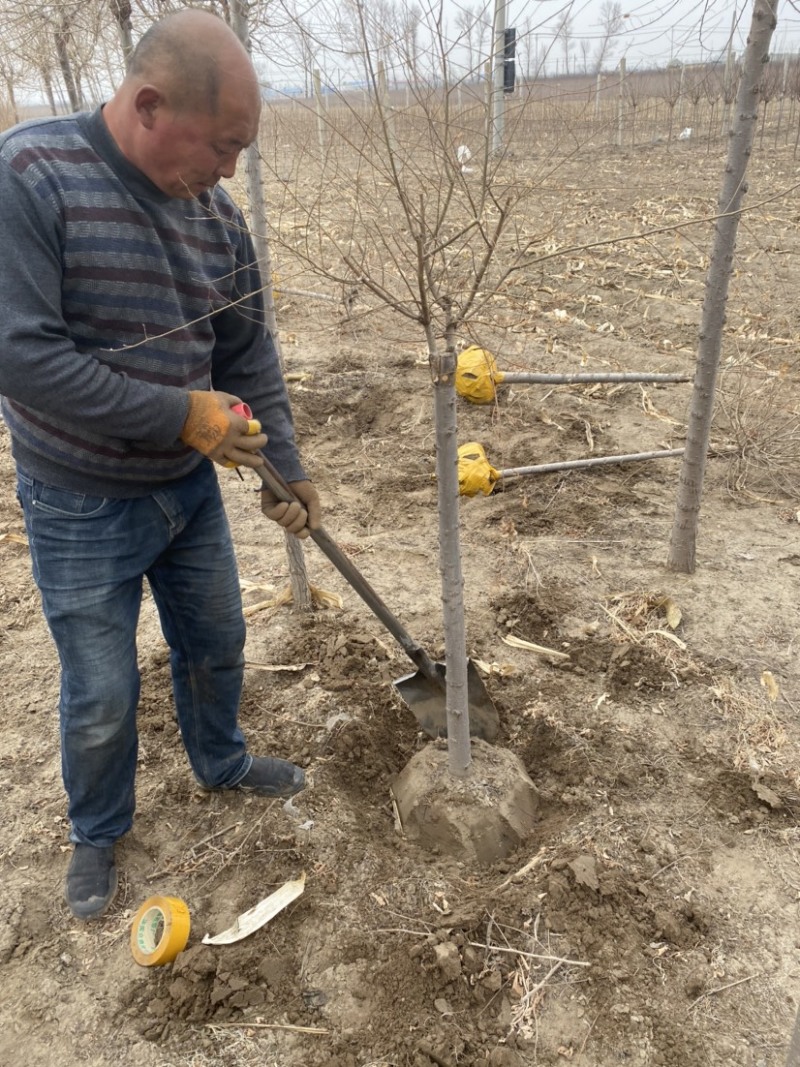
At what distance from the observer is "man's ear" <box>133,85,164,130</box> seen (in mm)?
1843

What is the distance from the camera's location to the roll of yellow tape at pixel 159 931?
2.25 metres

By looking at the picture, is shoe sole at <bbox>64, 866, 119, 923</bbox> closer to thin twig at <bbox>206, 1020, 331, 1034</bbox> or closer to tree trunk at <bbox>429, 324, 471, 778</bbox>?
thin twig at <bbox>206, 1020, 331, 1034</bbox>

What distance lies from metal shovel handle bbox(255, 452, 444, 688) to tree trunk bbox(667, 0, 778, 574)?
163 centimetres

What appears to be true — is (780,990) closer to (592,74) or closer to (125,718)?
(125,718)

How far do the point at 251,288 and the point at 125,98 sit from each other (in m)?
0.72

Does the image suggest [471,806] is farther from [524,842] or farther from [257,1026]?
[257,1026]

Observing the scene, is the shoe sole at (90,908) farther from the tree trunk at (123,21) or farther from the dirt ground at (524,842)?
the tree trunk at (123,21)

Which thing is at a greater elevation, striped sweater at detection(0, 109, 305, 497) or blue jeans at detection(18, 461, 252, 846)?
→ striped sweater at detection(0, 109, 305, 497)

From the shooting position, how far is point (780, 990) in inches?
85.5

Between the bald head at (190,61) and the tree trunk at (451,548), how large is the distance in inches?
30.9

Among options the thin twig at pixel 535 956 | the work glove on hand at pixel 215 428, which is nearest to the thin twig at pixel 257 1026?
the thin twig at pixel 535 956

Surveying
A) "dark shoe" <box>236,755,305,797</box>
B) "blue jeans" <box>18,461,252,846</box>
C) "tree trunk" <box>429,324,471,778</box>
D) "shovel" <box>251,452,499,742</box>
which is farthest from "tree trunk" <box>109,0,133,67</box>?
"dark shoe" <box>236,755,305,797</box>

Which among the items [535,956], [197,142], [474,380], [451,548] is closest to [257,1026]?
[535,956]

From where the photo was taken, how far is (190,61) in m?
1.82
